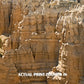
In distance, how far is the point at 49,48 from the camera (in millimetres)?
21344

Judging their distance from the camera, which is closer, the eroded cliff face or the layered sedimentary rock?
the layered sedimentary rock

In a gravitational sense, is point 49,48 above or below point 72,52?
below

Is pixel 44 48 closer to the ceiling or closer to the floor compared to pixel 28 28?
closer to the floor

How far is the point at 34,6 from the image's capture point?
3281 centimetres

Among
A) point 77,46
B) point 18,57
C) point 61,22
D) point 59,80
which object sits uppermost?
point 61,22

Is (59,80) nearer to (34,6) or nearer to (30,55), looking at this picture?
(30,55)

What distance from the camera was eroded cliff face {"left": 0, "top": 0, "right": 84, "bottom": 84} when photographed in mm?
18391

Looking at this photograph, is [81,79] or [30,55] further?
[30,55]

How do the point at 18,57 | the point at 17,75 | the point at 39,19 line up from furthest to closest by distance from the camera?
1. the point at 39,19
2. the point at 18,57
3. the point at 17,75

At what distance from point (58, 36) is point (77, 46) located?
317 cm

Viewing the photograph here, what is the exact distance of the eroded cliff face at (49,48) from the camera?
60.3 ft

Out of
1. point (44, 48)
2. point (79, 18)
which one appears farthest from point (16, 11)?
point (79, 18)

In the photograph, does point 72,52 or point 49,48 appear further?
point 49,48

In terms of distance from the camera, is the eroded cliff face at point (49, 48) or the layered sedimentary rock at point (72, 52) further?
the eroded cliff face at point (49, 48)
